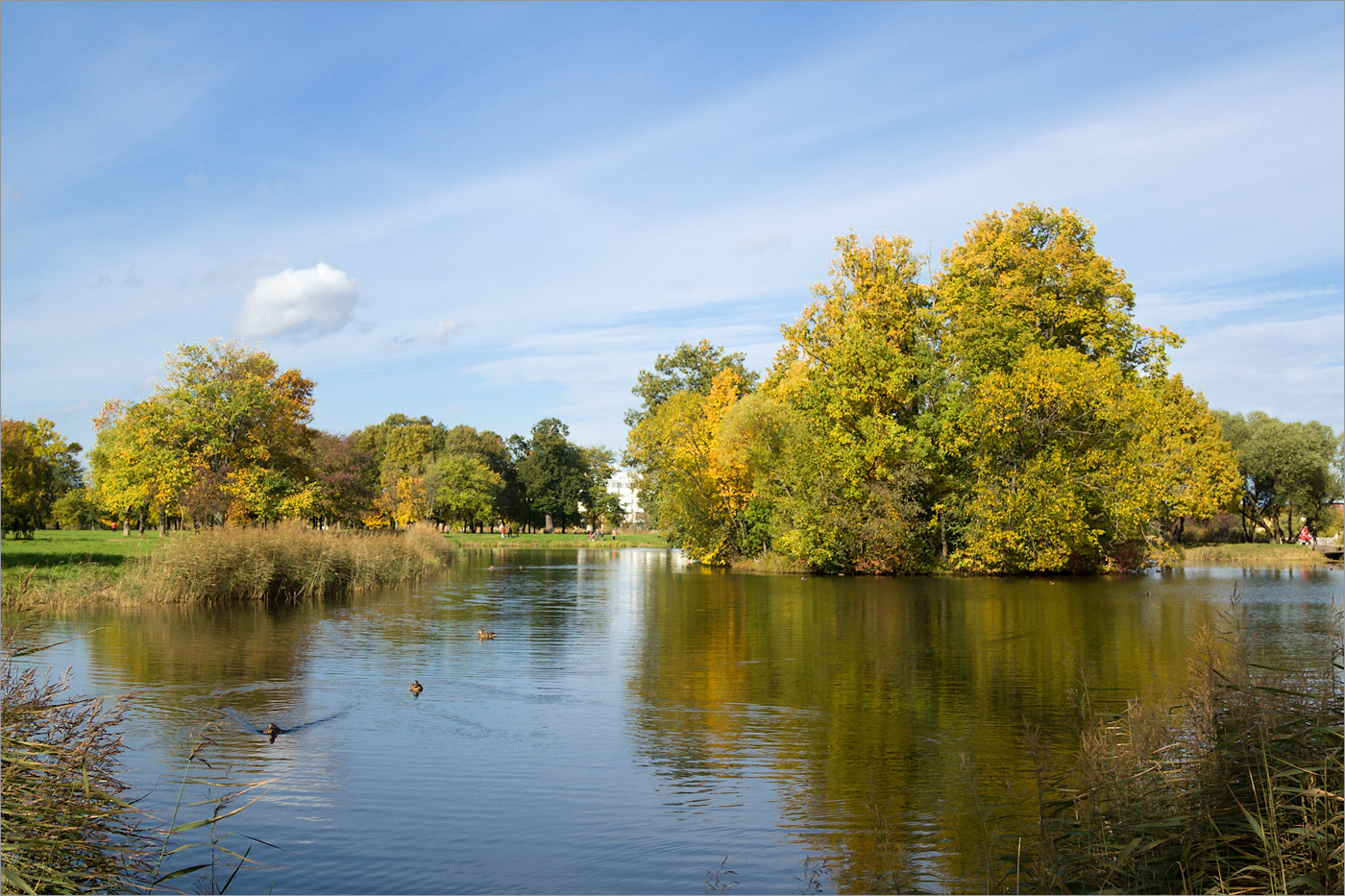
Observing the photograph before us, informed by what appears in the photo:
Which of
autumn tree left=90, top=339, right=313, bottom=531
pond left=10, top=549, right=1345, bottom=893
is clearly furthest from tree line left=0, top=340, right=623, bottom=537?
pond left=10, top=549, right=1345, bottom=893

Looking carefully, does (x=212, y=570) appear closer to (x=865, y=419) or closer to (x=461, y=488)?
(x=865, y=419)

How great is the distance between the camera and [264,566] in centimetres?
3145

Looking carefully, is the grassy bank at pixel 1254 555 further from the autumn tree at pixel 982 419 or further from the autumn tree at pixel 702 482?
the autumn tree at pixel 702 482

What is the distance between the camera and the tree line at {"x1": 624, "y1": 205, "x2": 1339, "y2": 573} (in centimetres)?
4294

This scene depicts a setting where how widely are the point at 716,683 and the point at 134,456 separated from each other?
3864 cm

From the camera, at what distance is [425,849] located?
30.1 feet

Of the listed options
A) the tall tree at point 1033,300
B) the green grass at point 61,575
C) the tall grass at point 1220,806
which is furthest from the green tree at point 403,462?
the tall grass at point 1220,806

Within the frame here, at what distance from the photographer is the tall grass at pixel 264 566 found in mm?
29750

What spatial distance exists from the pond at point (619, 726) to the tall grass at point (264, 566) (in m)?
1.42

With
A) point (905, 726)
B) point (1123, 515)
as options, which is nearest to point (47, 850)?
point (905, 726)

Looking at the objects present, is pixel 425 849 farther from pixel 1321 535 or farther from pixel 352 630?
pixel 1321 535

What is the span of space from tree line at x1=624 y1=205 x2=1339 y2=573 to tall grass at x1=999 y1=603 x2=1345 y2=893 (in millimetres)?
37195

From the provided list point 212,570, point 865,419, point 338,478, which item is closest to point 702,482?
point 865,419

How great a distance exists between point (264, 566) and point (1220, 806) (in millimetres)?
30101
